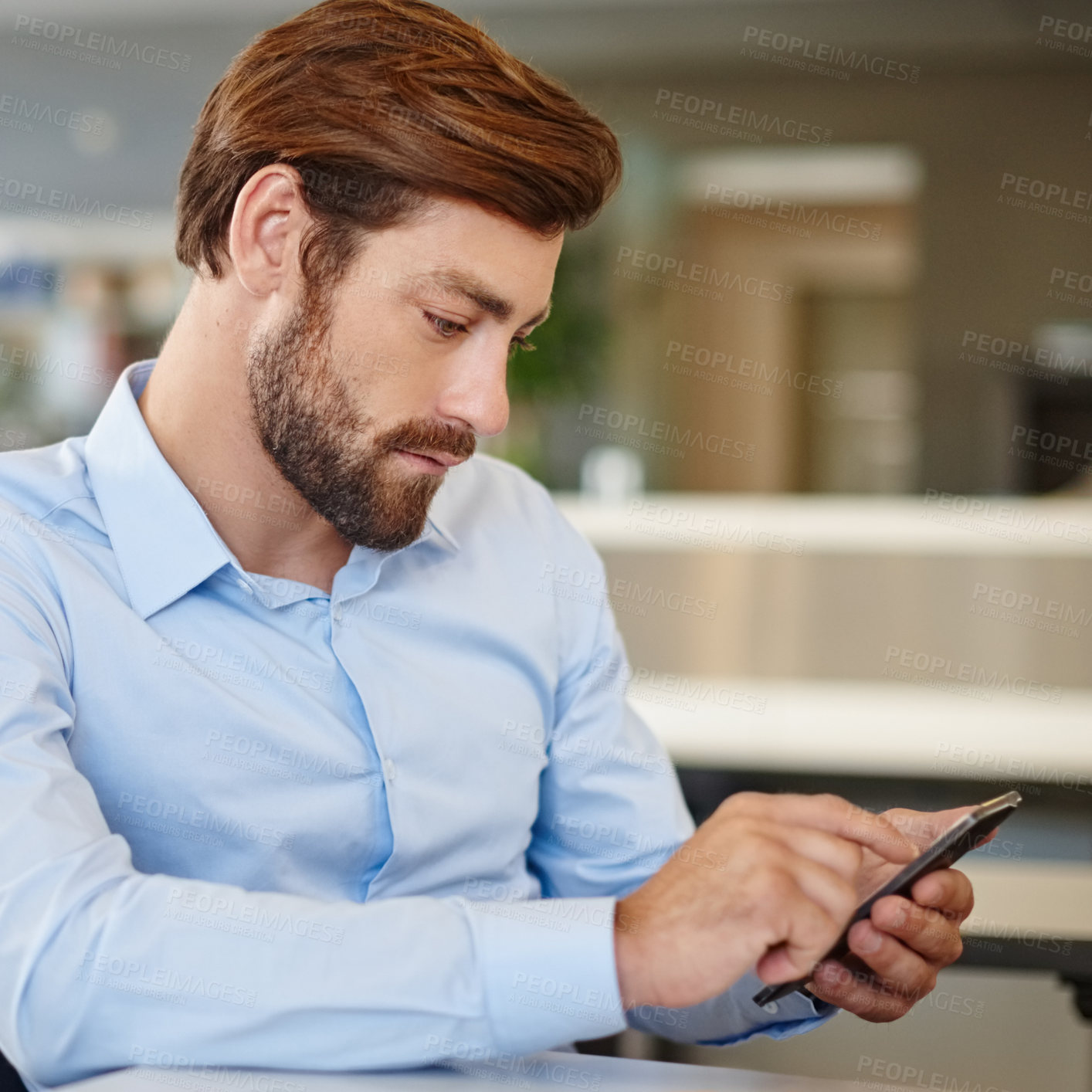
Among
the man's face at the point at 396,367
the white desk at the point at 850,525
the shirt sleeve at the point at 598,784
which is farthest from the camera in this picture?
the white desk at the point at 850,525

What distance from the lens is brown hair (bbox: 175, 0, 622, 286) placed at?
42.3 inches

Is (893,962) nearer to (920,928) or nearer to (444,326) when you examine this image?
(920,928)

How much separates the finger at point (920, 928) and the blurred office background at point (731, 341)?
3.14 meters

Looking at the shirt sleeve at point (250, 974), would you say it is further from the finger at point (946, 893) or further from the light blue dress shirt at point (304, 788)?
the finger at point (946, 893)

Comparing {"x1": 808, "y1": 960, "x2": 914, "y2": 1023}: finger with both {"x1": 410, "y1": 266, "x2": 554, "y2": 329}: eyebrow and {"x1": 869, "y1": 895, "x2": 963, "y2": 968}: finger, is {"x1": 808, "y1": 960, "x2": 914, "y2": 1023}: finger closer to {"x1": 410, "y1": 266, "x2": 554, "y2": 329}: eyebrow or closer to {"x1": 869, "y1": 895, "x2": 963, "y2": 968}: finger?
{"x1": 869, "y1": 895, "x2": 963, "y2": 968}: finger

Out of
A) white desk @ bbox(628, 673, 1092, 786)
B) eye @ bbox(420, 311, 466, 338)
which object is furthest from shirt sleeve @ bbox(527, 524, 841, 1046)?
white desk @ bbox(628, 673, 1092, 786)

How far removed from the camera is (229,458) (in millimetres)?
1190

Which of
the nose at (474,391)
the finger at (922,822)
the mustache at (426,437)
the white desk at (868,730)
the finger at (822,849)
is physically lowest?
the white desk at (868,730)

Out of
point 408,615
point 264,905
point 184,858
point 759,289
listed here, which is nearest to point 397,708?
point 408,615

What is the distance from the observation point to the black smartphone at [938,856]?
0.84m

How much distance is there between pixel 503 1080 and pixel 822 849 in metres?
0.27

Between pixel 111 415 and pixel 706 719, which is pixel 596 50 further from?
pixel 111 415

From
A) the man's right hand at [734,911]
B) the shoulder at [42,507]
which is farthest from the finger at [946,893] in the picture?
the shoulder at [42,507]

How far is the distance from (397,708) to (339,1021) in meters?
0.38
